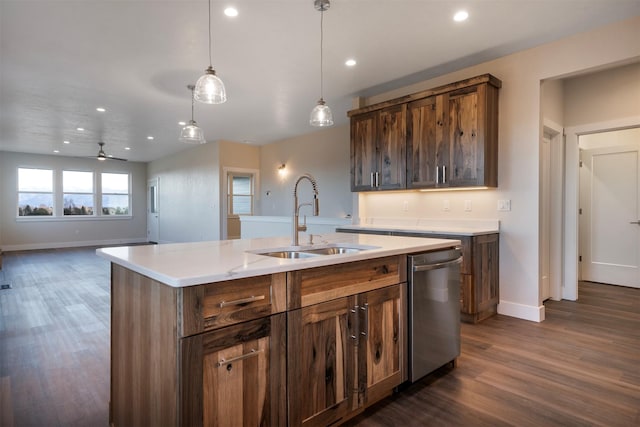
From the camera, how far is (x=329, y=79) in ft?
13.7

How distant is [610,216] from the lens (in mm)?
4723

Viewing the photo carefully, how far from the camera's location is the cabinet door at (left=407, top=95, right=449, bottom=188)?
12.1 ft

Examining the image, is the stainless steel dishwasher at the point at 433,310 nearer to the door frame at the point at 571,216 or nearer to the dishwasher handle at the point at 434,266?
the dishwasher handle at the point at 434,266

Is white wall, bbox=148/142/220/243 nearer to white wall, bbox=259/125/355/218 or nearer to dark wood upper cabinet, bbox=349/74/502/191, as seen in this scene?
white wall, bbox=259/125/355/218

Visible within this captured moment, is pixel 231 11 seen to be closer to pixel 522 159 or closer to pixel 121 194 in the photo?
pixel 522 159

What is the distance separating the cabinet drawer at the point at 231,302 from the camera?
3.80 ft

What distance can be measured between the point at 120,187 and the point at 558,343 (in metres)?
11.8

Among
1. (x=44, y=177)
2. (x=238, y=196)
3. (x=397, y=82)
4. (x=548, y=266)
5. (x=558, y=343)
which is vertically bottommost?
(x=558, y=343)

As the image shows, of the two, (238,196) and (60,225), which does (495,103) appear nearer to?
(238,196)

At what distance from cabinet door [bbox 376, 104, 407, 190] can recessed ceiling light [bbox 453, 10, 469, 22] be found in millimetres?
1219

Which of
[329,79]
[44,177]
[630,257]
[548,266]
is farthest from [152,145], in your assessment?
[630,257]

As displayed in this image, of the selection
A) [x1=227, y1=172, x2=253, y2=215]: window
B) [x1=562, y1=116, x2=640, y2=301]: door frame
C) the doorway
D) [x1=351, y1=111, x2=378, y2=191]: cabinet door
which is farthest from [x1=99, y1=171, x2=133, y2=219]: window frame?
the doorway

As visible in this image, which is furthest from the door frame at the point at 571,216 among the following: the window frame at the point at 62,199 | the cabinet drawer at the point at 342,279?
the window frame at the point at 62,199

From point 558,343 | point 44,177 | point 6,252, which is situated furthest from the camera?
point 44,177
